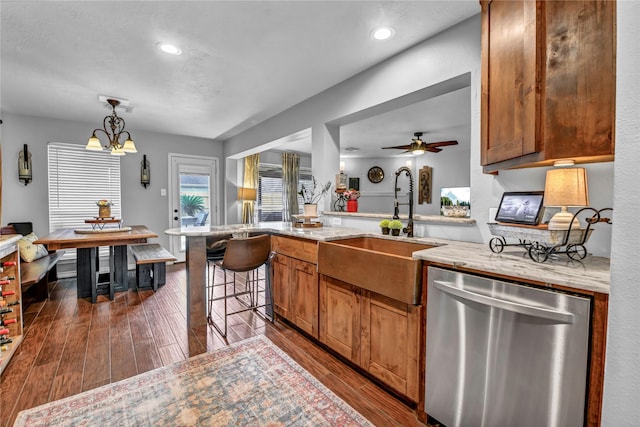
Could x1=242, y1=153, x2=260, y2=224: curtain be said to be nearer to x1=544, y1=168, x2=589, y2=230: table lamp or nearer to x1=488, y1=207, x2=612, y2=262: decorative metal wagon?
x1=488, y1=207, x2=612, y2=262: decorative metal wagon

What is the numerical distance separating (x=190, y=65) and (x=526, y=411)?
3.42m

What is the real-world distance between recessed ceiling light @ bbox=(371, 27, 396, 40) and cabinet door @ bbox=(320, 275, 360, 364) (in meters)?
1.91

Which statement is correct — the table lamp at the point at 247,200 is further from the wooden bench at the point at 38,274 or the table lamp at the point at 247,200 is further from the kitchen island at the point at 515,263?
the kitchen island at the point at 515,263

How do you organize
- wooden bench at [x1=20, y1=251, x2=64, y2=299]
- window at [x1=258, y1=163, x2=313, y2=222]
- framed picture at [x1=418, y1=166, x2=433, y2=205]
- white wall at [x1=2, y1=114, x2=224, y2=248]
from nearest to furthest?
wooden bench at [x1=20, y1=251, x2=64, y2=299] < white wall at [x1=2, y1=114, x2=224, y2=248] < window at [x1=258, y1=163, x2=313, y2=222] < framed picture at [x1=418, y1=166, x2=433, y2=205]

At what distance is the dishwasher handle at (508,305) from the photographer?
1.08 meters

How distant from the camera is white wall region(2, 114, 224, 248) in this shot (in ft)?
13.7

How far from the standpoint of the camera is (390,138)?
581cm

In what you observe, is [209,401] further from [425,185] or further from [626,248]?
[425,185]

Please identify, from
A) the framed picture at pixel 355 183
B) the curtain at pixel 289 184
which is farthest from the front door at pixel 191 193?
the framed picture at pixel 355 183

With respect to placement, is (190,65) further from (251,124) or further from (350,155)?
A: (350,155)

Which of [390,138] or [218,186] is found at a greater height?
[390,138]

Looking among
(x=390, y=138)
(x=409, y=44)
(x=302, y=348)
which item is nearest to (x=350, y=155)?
(x=390, y=138)

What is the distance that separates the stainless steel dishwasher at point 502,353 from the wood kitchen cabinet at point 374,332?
0.11 metres

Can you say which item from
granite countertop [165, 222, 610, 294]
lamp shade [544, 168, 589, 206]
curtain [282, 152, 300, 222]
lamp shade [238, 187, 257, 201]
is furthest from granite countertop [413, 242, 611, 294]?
curtain [282, 152, 300, 222]
